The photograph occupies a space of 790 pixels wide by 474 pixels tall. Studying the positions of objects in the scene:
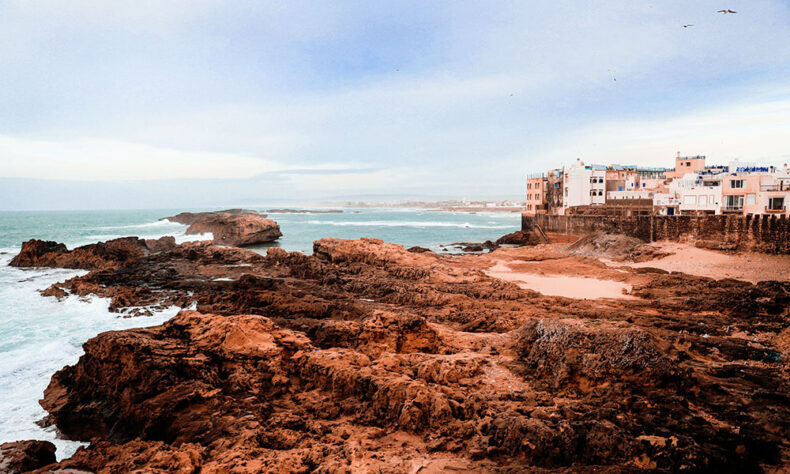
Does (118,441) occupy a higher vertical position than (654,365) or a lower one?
lower

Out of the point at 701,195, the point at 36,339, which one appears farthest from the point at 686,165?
the point at 36,339

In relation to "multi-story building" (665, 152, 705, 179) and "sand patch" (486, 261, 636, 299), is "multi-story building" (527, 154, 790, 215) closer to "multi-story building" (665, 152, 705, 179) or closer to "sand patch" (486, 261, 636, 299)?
"multi-story building" (665, 152, 705, 179)

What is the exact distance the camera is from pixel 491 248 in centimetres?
3491

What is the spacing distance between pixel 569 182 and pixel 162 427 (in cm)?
4230

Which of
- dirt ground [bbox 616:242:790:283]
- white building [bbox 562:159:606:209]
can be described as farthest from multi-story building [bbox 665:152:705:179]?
dirt ground [bbox 616:242:790:283]

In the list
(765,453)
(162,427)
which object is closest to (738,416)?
(765,453)

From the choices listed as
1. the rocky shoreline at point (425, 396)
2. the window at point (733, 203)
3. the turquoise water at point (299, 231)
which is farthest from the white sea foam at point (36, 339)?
the window at point (733, 203)

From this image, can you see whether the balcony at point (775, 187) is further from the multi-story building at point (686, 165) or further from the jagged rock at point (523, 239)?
the multi-story building at point (686, 165)

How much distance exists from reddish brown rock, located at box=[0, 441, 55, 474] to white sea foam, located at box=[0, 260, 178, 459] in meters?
1.06

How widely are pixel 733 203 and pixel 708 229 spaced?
8161 mm

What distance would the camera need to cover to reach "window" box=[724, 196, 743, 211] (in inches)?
1127

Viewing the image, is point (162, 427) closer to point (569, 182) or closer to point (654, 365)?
point (654, 365)

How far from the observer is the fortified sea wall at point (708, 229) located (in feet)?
68.4

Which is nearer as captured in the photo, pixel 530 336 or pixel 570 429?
pixel 570 429
